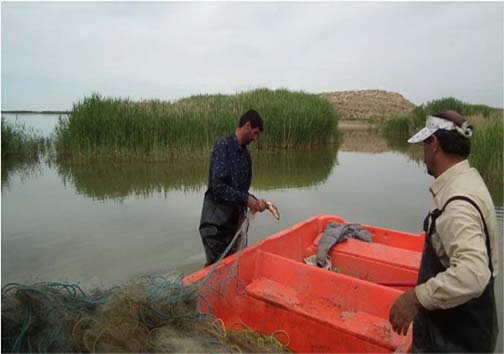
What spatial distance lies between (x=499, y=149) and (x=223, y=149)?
7.28m

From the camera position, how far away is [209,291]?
2682mm

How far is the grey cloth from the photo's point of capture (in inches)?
150

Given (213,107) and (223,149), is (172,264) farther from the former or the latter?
(213,107)

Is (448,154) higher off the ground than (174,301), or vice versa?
(448,154)

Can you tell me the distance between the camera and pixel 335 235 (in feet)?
13.1

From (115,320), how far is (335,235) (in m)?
2.63

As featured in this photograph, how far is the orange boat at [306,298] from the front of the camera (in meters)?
2.50

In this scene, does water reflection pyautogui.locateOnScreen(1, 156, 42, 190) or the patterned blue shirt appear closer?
the patterned blue shirt

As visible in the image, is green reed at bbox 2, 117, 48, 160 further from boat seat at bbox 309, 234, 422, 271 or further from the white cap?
the white cap

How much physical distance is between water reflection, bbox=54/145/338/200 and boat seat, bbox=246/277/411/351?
512cm

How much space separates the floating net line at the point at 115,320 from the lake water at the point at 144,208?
1.31 ft

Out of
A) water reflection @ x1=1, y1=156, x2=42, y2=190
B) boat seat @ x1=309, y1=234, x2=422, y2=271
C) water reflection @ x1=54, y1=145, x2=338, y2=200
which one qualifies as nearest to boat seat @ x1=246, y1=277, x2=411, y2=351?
boat seat @ x1=309, y1=234, x2=422, y2=271

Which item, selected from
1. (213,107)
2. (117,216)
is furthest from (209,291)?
(213,107)

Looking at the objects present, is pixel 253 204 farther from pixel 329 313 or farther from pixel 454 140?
pixel 454 140
